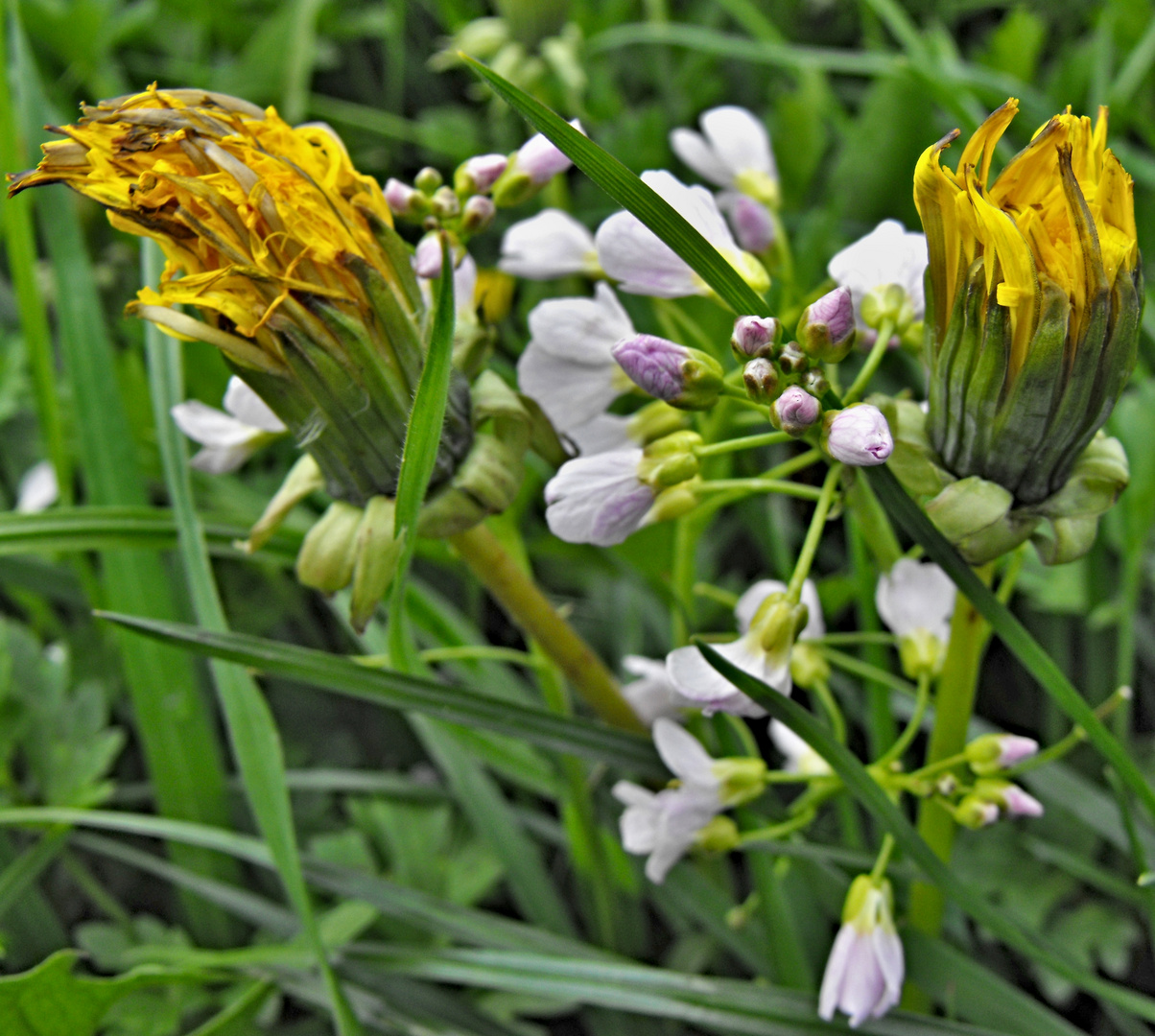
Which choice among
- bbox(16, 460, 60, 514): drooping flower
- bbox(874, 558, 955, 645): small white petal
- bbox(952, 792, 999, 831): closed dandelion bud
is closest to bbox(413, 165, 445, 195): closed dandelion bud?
bbox(874, 558, 955, 645): small white petal

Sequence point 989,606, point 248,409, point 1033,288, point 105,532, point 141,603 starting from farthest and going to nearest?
1. point 141,603
2. point 105,532
3. point 248,409
4. point 989,606
5. point 1033,288

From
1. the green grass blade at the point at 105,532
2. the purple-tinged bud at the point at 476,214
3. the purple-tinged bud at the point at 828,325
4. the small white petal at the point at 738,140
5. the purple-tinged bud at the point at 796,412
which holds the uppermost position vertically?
the purple-tinged bud at the point at 476,214

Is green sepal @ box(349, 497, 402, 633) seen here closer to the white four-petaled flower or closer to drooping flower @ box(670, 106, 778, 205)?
the white four-petaled flower

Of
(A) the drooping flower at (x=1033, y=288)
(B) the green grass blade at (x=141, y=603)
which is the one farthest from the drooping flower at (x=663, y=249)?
(B) the green grass blade at (x=141, y=603)

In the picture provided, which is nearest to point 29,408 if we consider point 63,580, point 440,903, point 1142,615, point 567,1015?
point 63,580

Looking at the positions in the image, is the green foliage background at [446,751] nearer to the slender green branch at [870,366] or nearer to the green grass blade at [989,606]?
the green grass blade at [989,606]

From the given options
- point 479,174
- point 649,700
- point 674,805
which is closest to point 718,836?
point 674,805

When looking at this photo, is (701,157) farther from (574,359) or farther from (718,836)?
(718,836)
